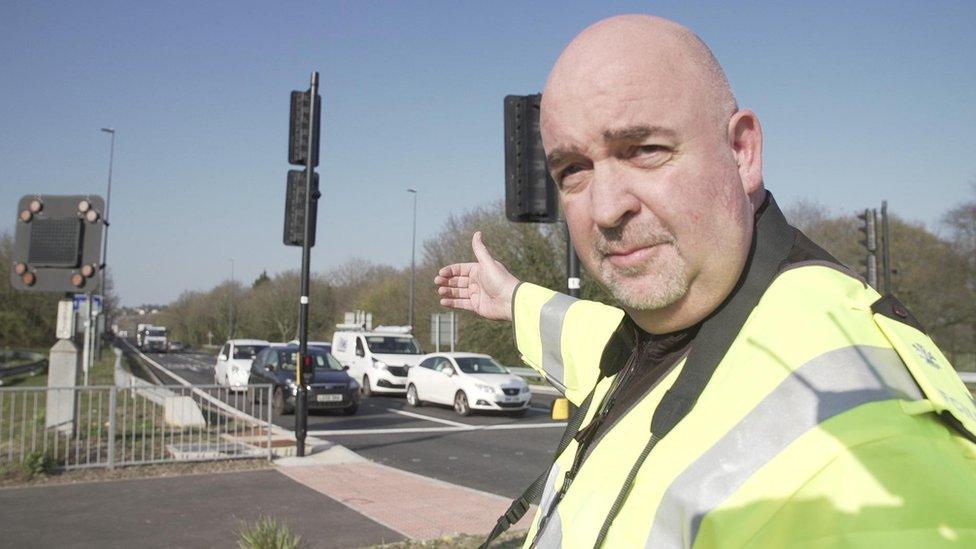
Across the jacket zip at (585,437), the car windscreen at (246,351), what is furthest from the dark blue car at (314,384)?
the jacket zip at (585,437)

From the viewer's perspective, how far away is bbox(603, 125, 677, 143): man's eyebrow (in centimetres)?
113

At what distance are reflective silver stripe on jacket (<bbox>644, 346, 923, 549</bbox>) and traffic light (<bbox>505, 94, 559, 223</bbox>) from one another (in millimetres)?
4008

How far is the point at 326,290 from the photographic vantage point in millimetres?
65188

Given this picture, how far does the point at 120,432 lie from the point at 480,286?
11885 millimetres

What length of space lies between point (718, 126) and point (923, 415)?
20.7 inches

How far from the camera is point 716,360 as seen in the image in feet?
3.38

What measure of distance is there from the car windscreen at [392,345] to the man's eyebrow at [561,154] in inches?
855

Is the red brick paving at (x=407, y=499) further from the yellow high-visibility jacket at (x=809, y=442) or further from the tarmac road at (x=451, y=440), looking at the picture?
the yellow high-visibility jacket at (x=809, y=442)

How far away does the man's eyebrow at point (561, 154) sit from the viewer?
1.24 m

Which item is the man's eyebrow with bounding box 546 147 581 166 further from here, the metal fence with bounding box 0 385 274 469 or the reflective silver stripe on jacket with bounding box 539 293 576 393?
the metal fence with bounding box 0 385 274 469

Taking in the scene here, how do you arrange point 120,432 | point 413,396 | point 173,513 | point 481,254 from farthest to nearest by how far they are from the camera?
1. point 413,396
2. point 120,432
3. point 173,513
4. point 481,254

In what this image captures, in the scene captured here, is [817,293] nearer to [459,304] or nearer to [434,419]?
[459,304]

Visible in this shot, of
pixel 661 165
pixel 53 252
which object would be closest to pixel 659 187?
pixel 661 165

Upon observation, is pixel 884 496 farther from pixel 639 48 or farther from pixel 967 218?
pixel 967 218
